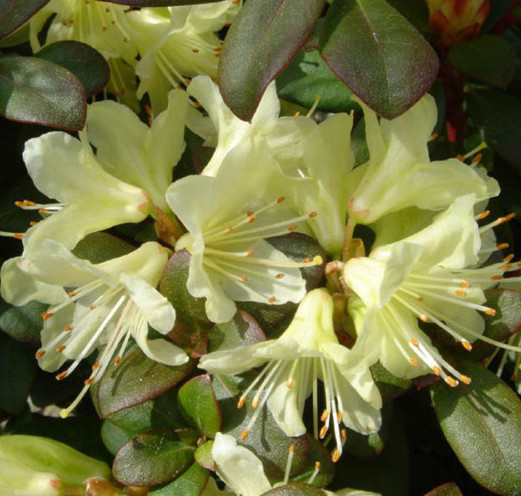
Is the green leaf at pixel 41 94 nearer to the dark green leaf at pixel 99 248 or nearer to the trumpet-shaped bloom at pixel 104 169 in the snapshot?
the trumpet-shaped bloom at pixel 104 169

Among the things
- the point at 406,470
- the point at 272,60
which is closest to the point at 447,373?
the point at 406,470

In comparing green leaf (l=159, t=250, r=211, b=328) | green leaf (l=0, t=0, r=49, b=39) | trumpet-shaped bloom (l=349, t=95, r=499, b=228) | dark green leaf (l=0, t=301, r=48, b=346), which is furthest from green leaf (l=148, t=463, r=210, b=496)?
green leaf (l=0, t=0, r=49, b=39)

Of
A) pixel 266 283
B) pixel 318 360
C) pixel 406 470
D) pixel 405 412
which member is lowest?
pixel 405 412

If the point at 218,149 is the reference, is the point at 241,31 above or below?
above

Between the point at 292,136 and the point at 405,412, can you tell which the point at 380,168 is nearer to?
the point at 292,136

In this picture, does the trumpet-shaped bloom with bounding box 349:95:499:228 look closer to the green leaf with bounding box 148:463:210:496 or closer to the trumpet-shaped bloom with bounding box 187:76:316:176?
the trumpet-shaped bloom with bounding box 187:76:316:176

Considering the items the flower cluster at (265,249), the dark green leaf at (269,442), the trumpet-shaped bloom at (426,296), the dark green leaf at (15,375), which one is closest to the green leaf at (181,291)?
the flower cluster at (265,249)
